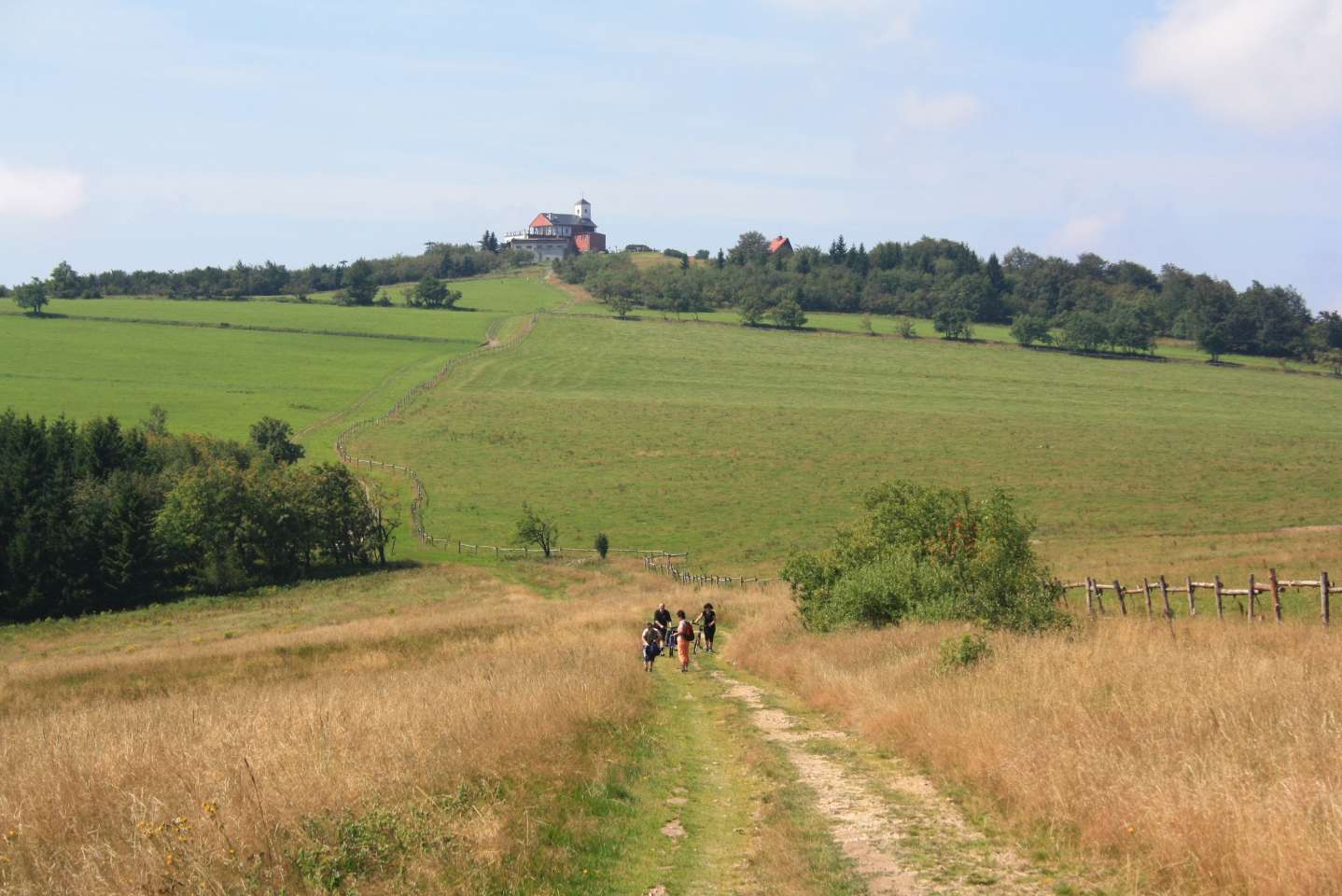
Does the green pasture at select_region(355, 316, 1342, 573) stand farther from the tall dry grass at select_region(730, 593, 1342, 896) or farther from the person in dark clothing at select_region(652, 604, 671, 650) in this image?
the tall dry grass at select_region(730, 593, 1342, 896)

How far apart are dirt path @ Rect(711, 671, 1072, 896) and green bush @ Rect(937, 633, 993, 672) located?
1.67 m

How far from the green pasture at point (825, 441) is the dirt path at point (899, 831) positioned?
1203 inches

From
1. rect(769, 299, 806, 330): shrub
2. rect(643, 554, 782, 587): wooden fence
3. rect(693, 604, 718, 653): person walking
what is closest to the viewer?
rect(693, 604, 718, 653): person walking

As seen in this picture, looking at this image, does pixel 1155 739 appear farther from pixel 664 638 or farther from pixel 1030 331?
pixel 1030 331

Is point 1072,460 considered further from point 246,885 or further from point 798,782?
point 246,885

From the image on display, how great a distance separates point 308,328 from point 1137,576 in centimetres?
12031

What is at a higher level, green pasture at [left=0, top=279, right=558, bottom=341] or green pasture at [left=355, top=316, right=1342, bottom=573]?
green pasture at [left=0, top=279, right=558, bottom=341]

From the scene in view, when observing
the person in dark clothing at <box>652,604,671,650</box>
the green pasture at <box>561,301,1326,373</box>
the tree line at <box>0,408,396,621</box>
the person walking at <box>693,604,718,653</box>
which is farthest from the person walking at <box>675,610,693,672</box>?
the green pasture at <box>561,301,1326,373</box>

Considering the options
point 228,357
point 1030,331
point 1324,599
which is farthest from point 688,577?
point 1030,331

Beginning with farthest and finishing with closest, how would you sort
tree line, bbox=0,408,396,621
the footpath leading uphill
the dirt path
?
tree line, bbox=0,408,396,621 → the footpath leading uphill → the dirt path

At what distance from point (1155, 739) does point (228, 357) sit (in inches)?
4837

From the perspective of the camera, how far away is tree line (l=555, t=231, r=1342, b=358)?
454 ft

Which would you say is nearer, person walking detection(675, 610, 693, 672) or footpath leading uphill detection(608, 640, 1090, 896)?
footpath leading uphill detection(608, 640, 1090, 896)

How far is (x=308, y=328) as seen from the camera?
138875mm
